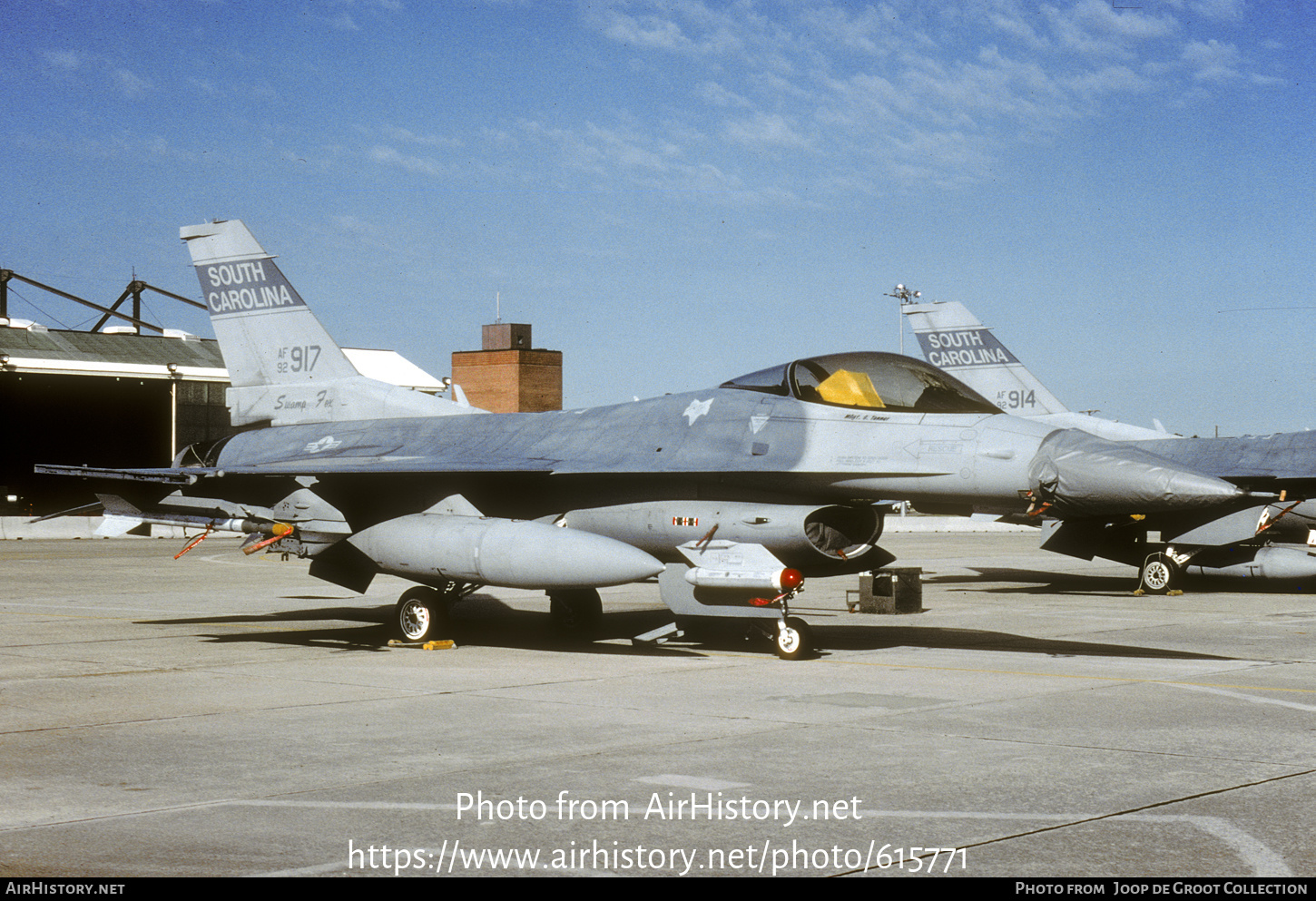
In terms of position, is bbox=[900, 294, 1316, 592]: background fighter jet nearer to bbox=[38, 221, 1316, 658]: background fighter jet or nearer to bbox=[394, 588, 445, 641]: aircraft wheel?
bbox=[38, 221, 1316, 658]: background fighter jet

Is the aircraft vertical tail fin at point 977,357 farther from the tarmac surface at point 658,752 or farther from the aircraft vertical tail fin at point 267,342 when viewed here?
the aircraft vertical tail fin at point 267,342

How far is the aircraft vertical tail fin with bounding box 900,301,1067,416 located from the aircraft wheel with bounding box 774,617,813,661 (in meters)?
15.1

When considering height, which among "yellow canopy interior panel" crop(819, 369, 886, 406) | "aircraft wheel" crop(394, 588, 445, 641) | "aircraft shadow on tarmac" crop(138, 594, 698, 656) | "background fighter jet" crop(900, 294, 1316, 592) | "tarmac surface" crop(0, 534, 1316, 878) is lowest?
"aircraft shadow on tarmac" crop(138, 594, 698, 656)

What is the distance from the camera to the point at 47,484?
56.0m

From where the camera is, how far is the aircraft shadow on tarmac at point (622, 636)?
1331cm

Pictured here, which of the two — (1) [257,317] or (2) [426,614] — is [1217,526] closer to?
(2) [426,614]

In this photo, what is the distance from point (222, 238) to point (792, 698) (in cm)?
1117

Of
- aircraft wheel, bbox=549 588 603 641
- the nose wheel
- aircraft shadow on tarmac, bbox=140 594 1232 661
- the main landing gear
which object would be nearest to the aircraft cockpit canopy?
the nose wheel

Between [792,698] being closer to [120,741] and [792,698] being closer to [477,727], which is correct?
[477,727]

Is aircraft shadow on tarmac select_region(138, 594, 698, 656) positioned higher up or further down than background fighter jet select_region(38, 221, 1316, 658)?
further down

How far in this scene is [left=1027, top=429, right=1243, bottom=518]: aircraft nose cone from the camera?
10414mm

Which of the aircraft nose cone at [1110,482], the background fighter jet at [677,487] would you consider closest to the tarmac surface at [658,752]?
the background fighter jet at [677,487]

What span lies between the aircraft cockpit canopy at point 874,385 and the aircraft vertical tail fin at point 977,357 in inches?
561

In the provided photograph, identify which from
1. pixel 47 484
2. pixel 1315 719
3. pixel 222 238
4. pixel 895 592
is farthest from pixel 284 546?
pixel 47 484
